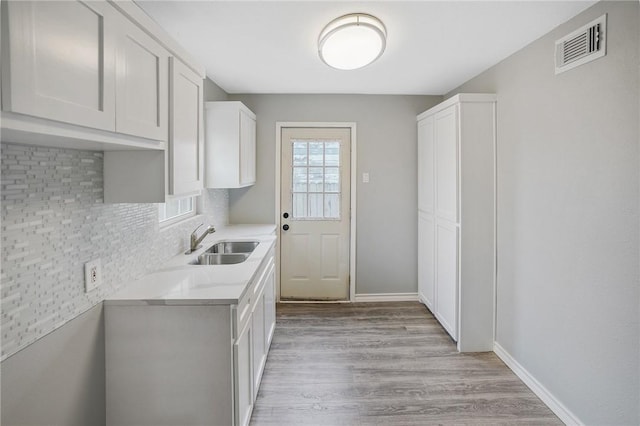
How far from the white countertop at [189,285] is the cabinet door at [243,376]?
9.6 inches

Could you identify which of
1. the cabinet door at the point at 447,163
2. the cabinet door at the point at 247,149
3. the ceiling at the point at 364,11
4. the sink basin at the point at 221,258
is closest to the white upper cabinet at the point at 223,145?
the cabinet door at the point at 247,149

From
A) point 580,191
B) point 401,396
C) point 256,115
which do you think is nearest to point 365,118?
point 256,115

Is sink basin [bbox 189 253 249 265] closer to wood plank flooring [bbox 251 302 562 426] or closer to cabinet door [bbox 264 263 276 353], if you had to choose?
cabinet door [bbox 264 263 276 353]

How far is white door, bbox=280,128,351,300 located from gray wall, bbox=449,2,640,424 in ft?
5.86

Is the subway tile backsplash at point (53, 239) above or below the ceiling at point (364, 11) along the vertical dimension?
below

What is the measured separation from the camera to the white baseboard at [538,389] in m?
2.12

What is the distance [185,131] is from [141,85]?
438 millimetres

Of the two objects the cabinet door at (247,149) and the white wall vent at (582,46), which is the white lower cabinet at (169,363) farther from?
the white wall vent at (582,46)

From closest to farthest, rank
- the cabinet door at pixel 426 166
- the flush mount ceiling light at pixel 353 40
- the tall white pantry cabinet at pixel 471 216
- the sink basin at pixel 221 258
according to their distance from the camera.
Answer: the flush mount ceiling light at pixel 353 40
the sink basin at pixel 221 258
the tall white pantry cabinet at pixel 471 216
the cabinet door at pixel 426 166

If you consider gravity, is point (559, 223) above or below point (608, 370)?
above

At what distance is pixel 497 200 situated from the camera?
2928 mm

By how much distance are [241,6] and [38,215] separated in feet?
4.74

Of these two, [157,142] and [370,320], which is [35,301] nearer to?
[157,142]

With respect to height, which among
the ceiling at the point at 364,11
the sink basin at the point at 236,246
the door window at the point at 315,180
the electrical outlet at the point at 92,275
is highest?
the ceiling at the point at 364,11
